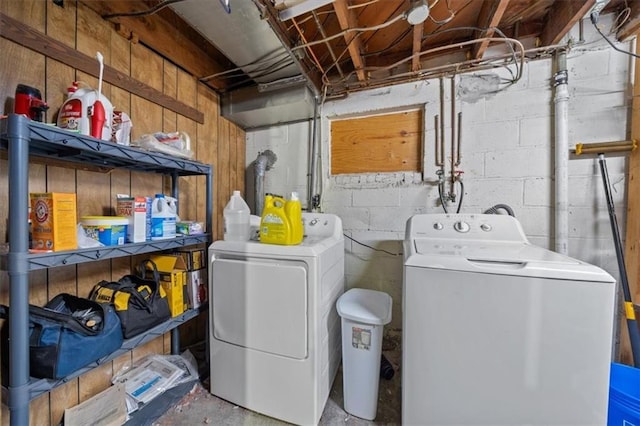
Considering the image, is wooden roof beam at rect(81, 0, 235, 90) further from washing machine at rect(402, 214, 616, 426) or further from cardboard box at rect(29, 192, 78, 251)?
washing machine at rect(402, 214, 616, 426)

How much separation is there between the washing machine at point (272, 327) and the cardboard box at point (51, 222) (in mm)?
559

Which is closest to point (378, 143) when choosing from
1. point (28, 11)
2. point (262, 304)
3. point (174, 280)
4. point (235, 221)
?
point (235, 221)

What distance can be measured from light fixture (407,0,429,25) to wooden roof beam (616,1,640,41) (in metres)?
1.26

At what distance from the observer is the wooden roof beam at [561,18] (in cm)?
128

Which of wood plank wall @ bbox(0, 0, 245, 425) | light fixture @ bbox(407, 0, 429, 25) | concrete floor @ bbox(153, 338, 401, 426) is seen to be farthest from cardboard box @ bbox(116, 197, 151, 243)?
light fixture @ bbox(407, 0, 429, 25)

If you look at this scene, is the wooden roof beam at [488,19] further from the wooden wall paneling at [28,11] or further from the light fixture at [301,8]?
the wooden wall paneling at [28,11]

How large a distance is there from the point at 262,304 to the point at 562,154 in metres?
2.02

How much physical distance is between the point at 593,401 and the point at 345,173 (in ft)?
5.73

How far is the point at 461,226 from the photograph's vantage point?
141 cm

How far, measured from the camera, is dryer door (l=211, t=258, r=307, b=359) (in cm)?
113

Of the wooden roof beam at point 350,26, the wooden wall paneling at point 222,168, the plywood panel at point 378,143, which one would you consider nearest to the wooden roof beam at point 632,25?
the plywood panel at point 378,143

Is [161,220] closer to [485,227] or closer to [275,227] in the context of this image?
[275,227]

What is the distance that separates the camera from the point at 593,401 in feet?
2.77

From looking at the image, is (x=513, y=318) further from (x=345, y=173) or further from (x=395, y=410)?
(x=345, y=173)
